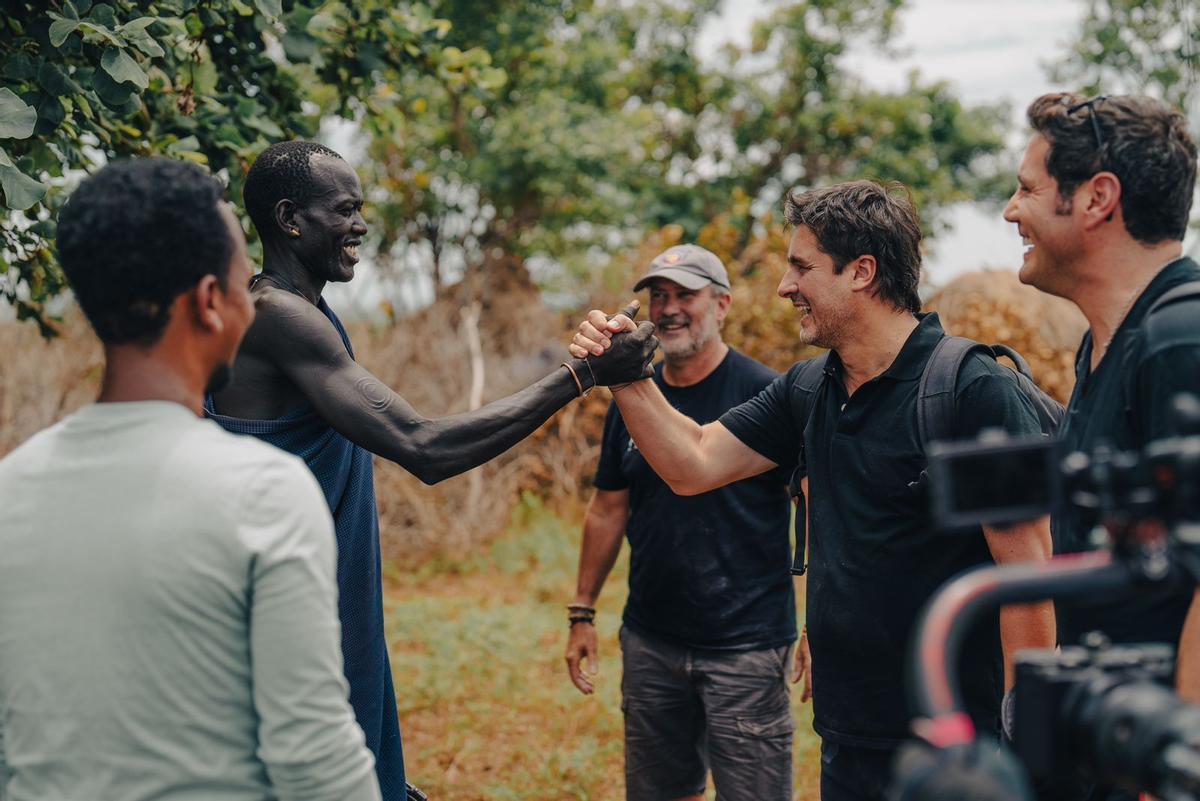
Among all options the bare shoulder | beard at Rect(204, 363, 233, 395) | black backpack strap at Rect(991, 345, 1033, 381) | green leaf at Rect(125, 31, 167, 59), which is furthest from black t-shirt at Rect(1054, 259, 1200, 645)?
green leaf at Rect(125, 31, 167, 59)

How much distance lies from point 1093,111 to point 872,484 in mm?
987

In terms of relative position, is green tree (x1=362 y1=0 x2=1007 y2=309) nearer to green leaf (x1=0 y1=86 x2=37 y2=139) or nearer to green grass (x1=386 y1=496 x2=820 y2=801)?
green grass (x1=386 y1=496 x2=820 y2=801)

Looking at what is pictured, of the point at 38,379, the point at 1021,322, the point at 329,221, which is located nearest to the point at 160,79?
the point at 329,221

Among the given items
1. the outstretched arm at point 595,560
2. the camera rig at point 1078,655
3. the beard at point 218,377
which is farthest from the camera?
the outstretched arm at point 595,560

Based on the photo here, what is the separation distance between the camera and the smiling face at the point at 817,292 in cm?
296

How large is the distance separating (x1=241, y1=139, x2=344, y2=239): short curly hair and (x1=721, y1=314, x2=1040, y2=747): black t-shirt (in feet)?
5.00

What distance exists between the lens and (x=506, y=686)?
6.48m

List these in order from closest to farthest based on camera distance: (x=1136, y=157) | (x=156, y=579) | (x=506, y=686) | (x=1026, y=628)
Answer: (x=156, y=579), (x=1136, y=157), (x=1026, y=628), (x=506, y=686)

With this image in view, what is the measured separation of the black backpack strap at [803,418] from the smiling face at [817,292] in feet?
0.25

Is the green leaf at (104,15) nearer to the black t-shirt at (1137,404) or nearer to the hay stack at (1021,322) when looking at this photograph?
the black t-shirt at (1137,404)

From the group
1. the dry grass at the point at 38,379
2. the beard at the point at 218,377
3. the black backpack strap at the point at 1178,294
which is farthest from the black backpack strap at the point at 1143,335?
the dry grass at the point at 38,379

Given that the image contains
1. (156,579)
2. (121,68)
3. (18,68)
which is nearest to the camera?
(156,579)

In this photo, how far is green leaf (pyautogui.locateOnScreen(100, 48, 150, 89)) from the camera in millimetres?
2932

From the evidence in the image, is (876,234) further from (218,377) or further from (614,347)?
(218,377)
